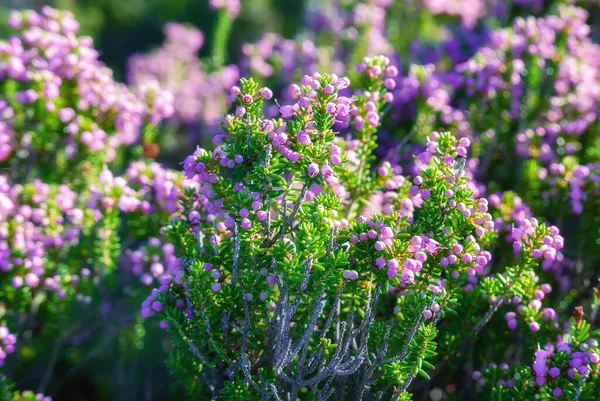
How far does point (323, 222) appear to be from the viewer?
Result: 242 cm

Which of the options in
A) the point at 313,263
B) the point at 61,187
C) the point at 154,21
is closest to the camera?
the point at 313,263

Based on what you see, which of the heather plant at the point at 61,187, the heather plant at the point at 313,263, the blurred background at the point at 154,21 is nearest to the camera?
the heather plant at the point at 313,263

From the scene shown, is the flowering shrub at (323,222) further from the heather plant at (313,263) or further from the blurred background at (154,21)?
the blurred background at (154,21)

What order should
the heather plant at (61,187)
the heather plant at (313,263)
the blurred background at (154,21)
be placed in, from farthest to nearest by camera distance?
1. the blurred background at (154,21)
2. the heather plant at (61,187)
3. the heather plant at (313,263)

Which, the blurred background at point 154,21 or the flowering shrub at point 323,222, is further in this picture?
the blurred background at point 154,21

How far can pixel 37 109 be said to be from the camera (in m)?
4.27

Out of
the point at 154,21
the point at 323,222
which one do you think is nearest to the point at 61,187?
the point at 323,222

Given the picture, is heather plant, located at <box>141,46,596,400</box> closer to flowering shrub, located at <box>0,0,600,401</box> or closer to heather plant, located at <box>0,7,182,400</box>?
flowering shrub, located at <box>0,0,600,401</box>

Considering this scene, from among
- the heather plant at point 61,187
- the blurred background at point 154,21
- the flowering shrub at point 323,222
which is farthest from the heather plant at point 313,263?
the blurred background at point 154,21

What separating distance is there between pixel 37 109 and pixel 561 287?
3829 millimetres

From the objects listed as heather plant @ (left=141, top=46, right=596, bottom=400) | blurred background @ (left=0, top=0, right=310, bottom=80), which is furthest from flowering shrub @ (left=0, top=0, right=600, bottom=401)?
blurred background @ (left=0, top=0, right=310, bottom=80)

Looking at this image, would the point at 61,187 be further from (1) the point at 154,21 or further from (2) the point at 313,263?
(1) the point at 154,21

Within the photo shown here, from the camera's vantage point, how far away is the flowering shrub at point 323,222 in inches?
98.6

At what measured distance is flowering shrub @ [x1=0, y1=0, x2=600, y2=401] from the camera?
2504 mm
